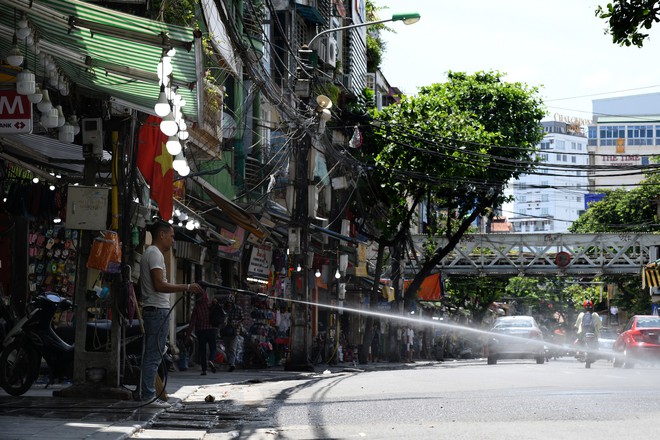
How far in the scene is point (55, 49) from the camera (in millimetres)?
11602

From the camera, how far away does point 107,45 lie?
1134cm

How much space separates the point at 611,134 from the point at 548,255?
8760 cm

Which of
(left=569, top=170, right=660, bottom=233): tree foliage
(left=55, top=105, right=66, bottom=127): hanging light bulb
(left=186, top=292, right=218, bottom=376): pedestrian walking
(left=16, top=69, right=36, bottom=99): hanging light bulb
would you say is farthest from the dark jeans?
(left=569, top=170, right=660, bottom=233): tree foliage

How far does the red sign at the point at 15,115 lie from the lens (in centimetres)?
1186

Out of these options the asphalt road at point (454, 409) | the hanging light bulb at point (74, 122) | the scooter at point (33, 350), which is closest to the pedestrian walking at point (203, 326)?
the asphalt road at point (454, 409)

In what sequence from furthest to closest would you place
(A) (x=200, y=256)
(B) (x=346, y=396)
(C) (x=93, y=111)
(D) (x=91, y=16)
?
(A) (x=200, y=256) → (B) (x=346, y=396) → (C) (x=93, y=111) → (D) (x=91, y=16)

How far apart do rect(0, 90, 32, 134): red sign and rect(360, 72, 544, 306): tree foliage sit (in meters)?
25.5

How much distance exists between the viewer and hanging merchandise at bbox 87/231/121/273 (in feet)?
40.5

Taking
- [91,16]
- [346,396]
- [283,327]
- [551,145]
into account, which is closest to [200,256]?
[283,327]

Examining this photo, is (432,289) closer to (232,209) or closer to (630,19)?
(232,209)

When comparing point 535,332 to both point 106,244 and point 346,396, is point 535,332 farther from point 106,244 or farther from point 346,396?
point 106,244

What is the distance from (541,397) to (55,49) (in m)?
7.00

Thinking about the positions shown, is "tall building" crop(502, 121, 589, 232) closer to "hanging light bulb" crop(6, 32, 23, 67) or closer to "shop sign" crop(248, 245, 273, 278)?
"shop sign" crop(248, 245, 273, 278)

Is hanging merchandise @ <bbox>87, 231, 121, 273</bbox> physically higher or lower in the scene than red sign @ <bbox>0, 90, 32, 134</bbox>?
lower
